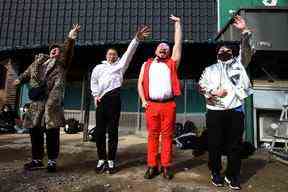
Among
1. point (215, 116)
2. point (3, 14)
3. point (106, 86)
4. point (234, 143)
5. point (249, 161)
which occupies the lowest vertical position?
point (249, 161)

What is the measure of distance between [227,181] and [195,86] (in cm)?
772

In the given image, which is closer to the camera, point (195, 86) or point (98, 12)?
point (195, 86)

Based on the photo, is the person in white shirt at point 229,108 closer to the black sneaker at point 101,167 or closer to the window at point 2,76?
the black sneaker at point 101,167

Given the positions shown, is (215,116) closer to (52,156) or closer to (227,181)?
(227,181)

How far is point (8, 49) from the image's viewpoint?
858cm

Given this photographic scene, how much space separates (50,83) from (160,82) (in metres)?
1.52

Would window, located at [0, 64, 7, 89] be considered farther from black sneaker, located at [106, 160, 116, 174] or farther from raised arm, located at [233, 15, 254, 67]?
raised arm, located at [233, 15, 254, 67]

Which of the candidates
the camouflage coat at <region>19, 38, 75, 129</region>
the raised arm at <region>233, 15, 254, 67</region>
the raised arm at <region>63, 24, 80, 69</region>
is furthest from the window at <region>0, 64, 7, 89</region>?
the raised arm at <region>233, 15, 254, 67</region>

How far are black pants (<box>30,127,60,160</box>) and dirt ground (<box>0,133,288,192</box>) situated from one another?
25 centimetres

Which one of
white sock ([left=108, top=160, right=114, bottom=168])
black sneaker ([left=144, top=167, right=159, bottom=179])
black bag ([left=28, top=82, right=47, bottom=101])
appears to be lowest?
black sneaker ([left=144, top=167, right=159, bottom=179])

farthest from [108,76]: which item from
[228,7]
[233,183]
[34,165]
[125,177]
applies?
[228,7]

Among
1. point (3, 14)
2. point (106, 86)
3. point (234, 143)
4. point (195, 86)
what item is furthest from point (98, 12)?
point (234, 143)

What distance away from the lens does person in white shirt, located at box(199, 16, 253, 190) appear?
3.91 meters

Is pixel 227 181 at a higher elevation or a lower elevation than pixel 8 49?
lower
